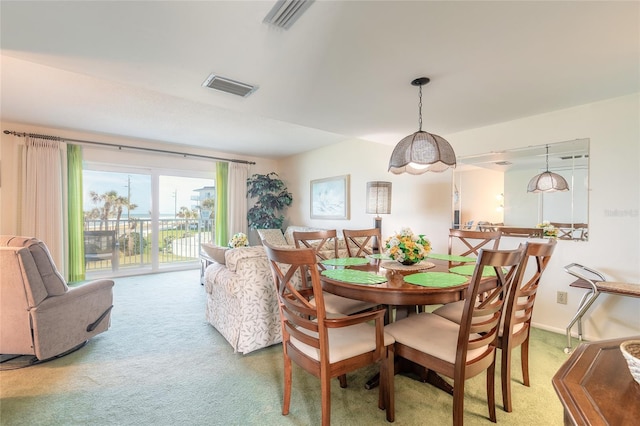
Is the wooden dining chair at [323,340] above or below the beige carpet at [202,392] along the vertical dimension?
above

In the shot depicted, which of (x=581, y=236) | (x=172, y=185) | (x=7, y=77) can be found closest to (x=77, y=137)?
(x=172, y=185)

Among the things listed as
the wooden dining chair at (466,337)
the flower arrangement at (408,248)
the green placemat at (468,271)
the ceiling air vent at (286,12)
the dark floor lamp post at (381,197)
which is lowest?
the wooden dining chair at (466,337)

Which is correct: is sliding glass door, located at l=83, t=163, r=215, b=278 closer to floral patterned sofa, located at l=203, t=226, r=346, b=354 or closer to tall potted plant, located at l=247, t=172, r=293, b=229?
tall potted plant, located at l=247, t=172, r=293, b=229

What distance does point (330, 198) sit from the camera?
17.4ft

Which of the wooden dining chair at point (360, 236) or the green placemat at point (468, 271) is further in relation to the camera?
the wooden dining chair at point (360, 236)

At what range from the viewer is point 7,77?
2.69m

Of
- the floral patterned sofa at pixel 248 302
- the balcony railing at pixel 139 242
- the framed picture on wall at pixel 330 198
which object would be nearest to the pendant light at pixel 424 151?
the floral patterned sofa at pixel 248 302

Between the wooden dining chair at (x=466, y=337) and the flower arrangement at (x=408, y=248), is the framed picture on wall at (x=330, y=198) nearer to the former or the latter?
the flower arrangement at (x=408, y=248)

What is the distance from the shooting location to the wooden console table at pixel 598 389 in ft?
1.84

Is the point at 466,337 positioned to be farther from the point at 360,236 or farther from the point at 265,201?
the point at 265,201

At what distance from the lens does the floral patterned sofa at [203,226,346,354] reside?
231cm

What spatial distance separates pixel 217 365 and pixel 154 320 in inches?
52.4

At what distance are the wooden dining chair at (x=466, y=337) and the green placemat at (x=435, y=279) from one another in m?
0.18

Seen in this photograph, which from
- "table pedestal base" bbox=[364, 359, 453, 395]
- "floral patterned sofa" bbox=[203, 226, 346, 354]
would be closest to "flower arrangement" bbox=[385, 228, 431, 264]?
"table pedestal base" bbox=[364, 359, 453, 395]
